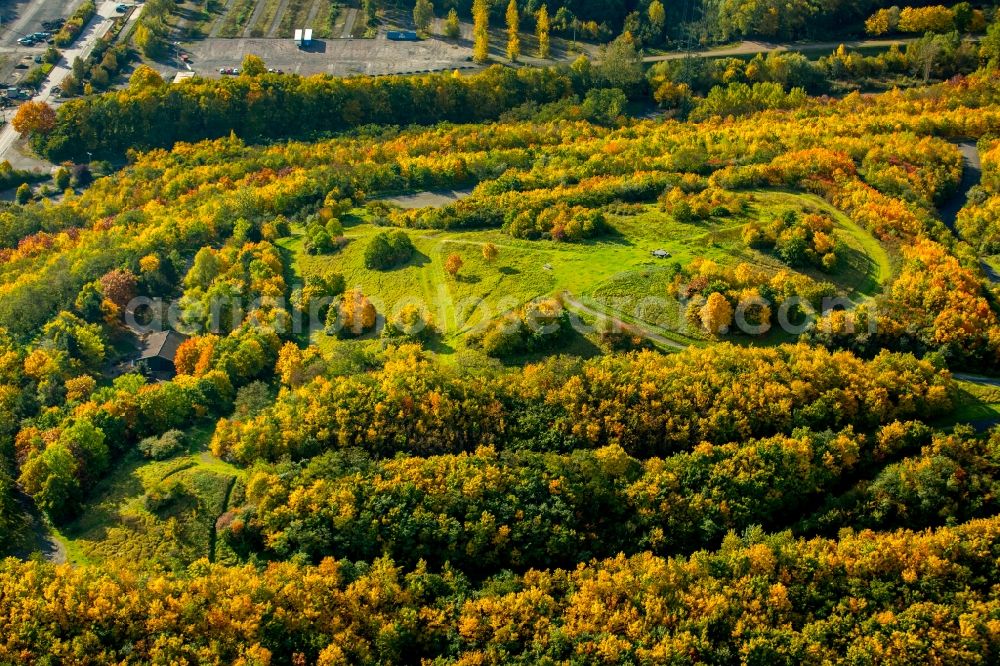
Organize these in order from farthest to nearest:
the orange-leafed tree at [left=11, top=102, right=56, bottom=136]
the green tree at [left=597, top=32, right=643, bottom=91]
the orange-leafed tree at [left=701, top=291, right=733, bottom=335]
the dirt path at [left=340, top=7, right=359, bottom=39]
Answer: the dirt path at [left=340, top=7, right=359, bottom=39], the green tree at [left=597, top=32, right=643, bottom=91], the orange-leafed tree at [left=11, top=102, right=56, bottom=136], the orange-leafed tree at [left=701, top=291, right=733, bottom=335]

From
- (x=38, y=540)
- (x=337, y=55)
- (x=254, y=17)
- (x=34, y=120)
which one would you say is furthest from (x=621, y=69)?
(x=38, y=540)

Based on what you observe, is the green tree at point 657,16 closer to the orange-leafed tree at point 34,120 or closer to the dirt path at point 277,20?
the dirt path at point 277,20

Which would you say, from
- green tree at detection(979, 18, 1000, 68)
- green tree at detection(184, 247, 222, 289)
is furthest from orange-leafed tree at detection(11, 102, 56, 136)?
green tree at detection(979, 18, 1000, 68)

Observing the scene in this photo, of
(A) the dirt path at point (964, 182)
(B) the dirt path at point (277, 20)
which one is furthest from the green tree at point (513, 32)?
(A) the dirt path at point (964, 182)

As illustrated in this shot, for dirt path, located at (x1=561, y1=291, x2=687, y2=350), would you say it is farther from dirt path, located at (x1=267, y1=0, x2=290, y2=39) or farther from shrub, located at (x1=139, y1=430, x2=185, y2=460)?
dirt path, located at (x1=267, y1=0, x2=290, y2=39)

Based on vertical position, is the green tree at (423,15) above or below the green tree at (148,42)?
above

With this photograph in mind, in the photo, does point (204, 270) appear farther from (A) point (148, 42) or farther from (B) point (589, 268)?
(A) point (148, 42)
